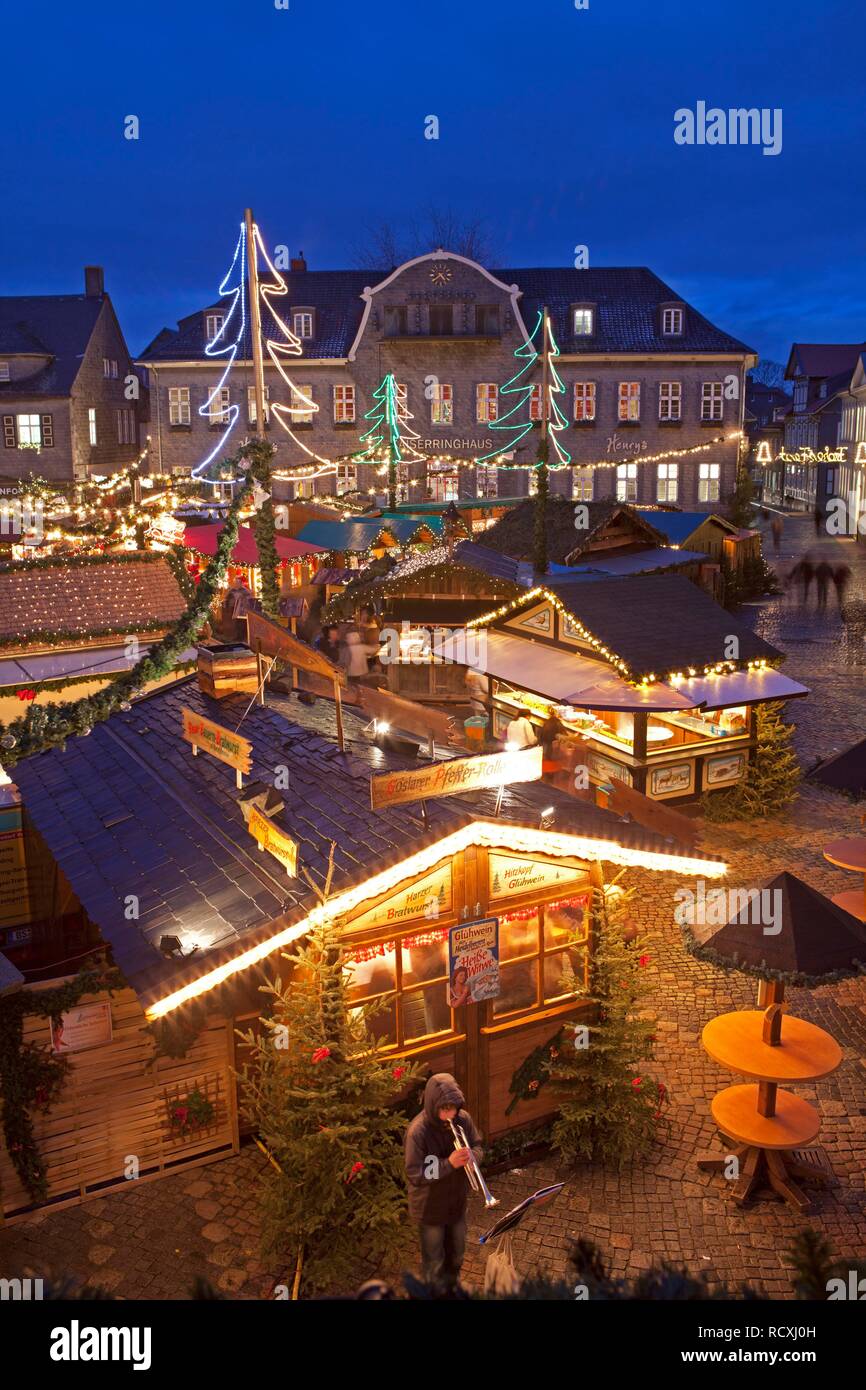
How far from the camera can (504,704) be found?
2034cm

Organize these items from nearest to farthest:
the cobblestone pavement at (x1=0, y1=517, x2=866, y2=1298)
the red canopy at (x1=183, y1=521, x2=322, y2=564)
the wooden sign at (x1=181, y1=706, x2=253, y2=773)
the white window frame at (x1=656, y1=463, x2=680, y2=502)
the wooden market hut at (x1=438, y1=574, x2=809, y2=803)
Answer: the cobblestone pavement at (x1=0, y1=517, x2=866, y2=1298)
the wooden sign at (x1=181, y1=706, x2=253, y2=773)
the wooden market hut at (x1=438, y1=574, x2=809, y2=803)
the red canopy at (x1=183, y1=521, x2=322, y2=564)
the white window frame at (x1=656, y1=463, x2=680, y2=502)

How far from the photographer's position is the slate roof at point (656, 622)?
56.6 ft

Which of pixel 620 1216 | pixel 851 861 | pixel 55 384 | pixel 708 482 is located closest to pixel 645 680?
pixel 851 861

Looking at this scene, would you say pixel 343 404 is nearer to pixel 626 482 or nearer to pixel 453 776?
pixel 626 482

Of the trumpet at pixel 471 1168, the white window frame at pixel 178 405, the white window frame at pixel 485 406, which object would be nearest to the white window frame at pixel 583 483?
the white window frame at pixel 485 406

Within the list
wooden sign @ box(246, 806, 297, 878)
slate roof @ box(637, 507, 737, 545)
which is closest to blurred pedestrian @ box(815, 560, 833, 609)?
slate roof @ box(637, 507, 737, 545)

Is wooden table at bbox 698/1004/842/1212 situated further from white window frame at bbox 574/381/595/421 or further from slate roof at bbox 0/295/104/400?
slate roof at bbox 0/295/104/400

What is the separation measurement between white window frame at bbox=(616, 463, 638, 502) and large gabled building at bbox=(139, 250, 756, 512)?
49mm

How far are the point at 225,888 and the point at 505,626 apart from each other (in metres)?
12.7

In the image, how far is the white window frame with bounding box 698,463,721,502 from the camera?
4747 cm

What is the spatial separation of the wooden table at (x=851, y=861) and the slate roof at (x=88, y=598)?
390 inches

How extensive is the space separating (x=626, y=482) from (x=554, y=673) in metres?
31.5

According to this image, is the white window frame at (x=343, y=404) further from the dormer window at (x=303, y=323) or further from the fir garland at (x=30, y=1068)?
the fir garland at (x=30, y=1068)
